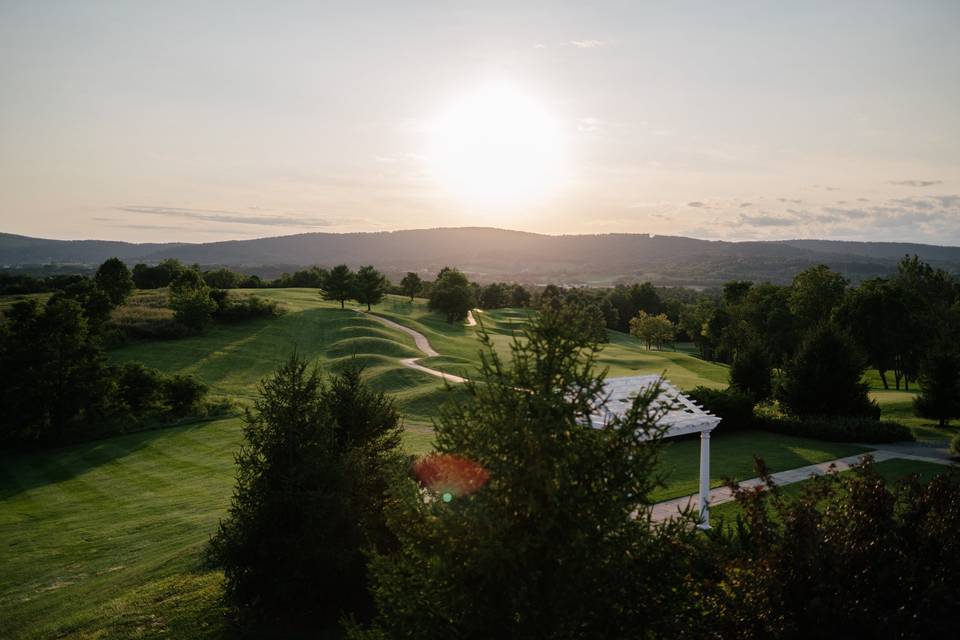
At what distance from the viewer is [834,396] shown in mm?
29656

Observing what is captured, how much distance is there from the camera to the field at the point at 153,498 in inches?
531

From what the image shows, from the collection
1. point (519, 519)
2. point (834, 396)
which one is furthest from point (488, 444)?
point (834, 396)

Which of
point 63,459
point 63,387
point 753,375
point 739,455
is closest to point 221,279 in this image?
point 63,387

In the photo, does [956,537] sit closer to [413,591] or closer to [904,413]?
[413,591]

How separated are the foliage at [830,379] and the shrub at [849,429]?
1.19m

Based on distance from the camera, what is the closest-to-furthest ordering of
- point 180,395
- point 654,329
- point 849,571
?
1. point 849,571
2. point 180,395
3. point 654,329

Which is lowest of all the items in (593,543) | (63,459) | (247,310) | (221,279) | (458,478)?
(63,459)

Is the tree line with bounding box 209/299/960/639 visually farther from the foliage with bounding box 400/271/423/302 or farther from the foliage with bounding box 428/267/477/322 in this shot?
the foliage with bounding box 400/271/423/302

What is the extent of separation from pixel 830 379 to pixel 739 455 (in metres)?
8.62

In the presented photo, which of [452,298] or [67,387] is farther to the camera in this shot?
[452,298]

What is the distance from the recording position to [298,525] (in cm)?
1200

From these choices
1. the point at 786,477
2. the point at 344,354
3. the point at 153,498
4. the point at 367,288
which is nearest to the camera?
the point at 786,477

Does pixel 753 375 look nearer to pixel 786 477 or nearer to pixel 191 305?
pixel 786 477

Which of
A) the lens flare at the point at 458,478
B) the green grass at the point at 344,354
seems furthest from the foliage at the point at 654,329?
the lens flare at the point at 458,478
